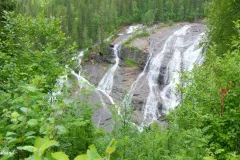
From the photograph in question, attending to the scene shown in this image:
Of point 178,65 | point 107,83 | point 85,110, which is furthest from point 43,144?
point 178,65

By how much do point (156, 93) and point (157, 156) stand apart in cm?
2728

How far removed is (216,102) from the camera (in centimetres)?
425

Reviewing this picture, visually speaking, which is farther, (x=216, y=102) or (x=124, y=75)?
(x=124, y=75)

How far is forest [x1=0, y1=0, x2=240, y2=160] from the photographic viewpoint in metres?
1.93

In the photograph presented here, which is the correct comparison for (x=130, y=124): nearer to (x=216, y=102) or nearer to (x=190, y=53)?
(x=216, y=102)

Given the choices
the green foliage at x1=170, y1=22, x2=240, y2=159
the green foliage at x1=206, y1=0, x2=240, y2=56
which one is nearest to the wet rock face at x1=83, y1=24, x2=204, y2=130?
the green foliage at x1=206, y1=0, x2=240, y2=56

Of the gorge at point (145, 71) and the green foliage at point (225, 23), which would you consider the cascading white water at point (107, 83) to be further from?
the green foliage at point (225, 23)

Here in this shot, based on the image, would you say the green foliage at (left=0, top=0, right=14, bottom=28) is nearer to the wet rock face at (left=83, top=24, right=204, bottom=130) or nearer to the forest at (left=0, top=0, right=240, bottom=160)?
the forest at (left=0, top=0, right=240, bottom=160)

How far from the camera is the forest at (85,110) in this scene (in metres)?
1.93

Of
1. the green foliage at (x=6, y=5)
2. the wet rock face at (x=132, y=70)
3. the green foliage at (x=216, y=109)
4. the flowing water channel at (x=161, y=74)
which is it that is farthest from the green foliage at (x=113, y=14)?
the green foliage at (x=216, y=109)

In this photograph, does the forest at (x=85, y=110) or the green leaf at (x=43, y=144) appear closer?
the green leaf at (x=43, y=144)

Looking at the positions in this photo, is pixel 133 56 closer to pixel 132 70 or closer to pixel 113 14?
pixel 132 70

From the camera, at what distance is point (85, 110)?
4250 mm

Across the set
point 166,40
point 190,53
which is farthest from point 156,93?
point 166,40
